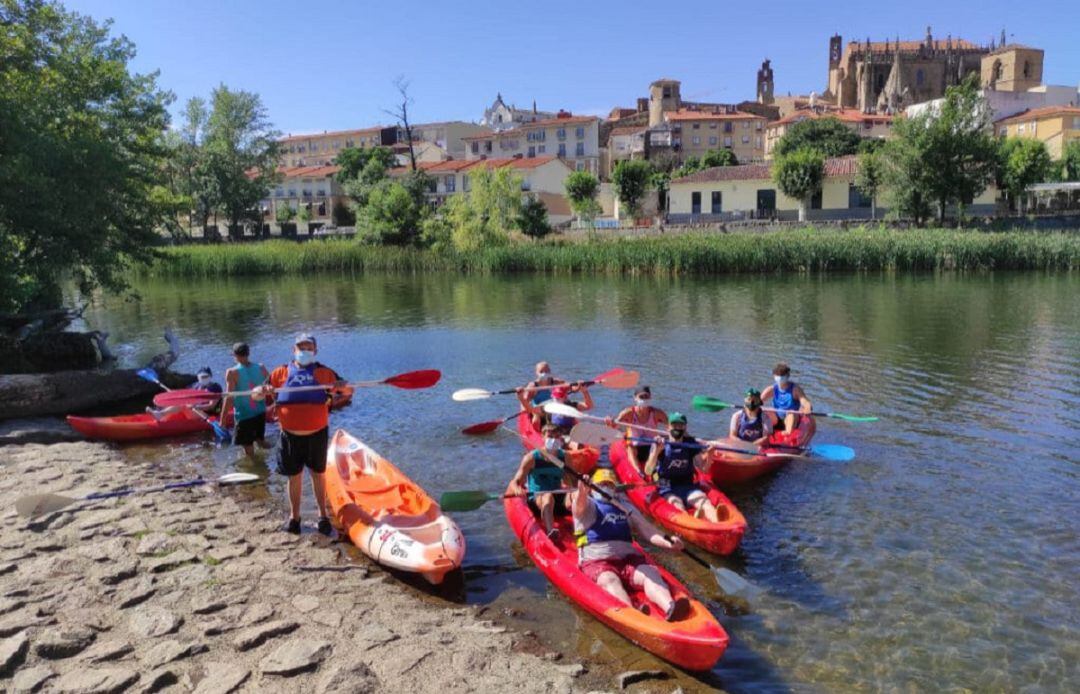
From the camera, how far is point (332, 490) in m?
9.16

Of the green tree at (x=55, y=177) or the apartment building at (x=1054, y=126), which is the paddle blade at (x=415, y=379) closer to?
the green tree at (x=55, y=177)

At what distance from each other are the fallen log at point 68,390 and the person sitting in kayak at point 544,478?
33.5 feet

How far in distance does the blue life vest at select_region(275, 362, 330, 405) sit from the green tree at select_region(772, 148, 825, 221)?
50.4m

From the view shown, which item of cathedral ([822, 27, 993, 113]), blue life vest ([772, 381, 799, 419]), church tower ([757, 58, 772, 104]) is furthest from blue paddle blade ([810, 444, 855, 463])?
church tower ([757, 58, 772, 104])

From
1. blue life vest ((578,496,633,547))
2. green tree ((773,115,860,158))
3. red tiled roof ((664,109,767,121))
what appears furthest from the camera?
red tiled roof ((664,109,767,121))

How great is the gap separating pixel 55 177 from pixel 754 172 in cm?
4969

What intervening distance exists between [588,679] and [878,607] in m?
3.13

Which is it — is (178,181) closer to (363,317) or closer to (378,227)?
(378,227)

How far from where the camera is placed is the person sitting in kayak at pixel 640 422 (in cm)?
1041

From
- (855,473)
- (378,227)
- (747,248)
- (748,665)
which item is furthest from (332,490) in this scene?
(378,227)

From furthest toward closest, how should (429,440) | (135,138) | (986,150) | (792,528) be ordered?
(986,150) → (135,138) → (429,440) → (792,528)

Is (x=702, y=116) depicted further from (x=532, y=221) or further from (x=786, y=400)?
(x=786, y=400)

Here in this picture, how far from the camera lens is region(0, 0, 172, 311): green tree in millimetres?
14461

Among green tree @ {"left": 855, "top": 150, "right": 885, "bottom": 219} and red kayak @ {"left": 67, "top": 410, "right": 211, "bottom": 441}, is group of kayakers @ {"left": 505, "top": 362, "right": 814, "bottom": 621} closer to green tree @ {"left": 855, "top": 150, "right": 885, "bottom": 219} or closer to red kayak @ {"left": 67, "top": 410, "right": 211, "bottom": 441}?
red kayak @ {"left": 67, "top": 410, "right": 211, "bottom": 441}
